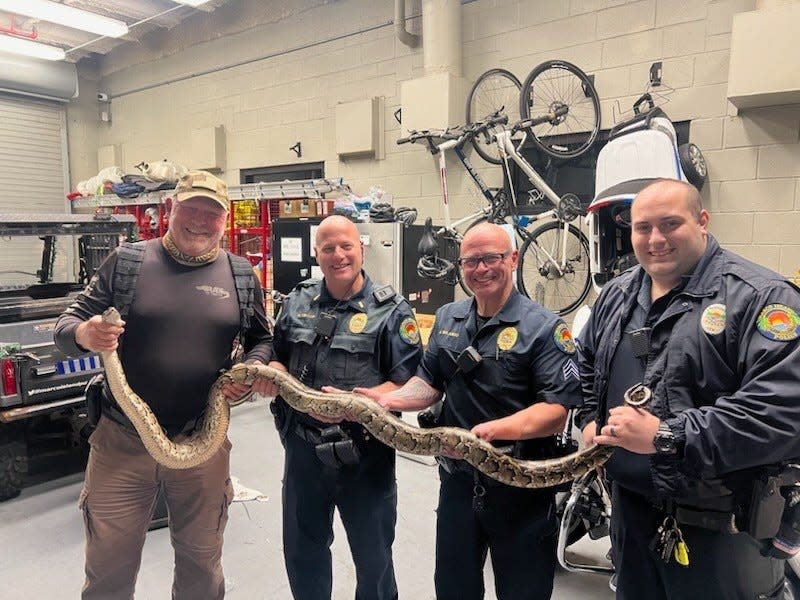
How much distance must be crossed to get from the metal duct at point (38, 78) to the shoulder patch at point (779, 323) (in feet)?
37.7

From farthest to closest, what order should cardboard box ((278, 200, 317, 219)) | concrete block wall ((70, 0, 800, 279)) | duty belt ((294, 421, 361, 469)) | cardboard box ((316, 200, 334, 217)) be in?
cardboard box ((278, 200, 317, 219)) → cardboard box ((316, 200, 334, 217)) → concrete block wall ((70, 0, 800, 279)) → duty belt ((294, 421, 361, 469))

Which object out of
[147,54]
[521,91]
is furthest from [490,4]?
[147,54]

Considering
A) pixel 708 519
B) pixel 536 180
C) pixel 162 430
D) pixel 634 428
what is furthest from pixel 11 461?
pixel 536 180

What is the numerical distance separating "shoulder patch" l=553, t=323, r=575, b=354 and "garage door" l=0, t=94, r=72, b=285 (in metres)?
10.5

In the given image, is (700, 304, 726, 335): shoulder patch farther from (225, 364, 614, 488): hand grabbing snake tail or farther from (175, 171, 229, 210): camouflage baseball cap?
(175, 171, 229, 210): camouflage baseball cap

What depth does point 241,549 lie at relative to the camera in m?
3.11

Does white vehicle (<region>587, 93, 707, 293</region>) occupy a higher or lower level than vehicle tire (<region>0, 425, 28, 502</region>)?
higher

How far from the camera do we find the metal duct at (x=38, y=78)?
30.1 ft

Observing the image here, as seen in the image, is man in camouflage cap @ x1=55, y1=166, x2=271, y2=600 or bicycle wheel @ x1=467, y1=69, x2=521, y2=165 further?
bicycle wheel @ x1=467, y1=69, x2=521, y2=165

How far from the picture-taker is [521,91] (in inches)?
204

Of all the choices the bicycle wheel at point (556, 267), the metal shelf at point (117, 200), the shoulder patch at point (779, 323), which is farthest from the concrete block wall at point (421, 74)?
the shoulder patch at point (779, 323)

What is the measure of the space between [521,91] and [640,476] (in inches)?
175

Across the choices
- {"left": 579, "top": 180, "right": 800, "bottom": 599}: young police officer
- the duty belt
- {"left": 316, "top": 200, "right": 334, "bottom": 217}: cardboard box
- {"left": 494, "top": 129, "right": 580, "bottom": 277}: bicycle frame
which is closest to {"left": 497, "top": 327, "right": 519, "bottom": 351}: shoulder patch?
{"left": 579, "top": 180, "right": 800, "bottom": 599}: young police officer

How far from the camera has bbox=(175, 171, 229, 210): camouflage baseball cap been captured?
6.35 ft
